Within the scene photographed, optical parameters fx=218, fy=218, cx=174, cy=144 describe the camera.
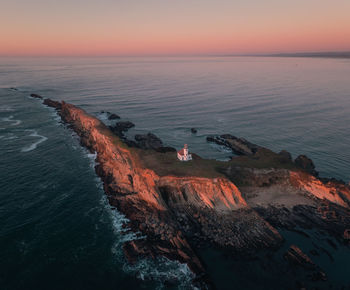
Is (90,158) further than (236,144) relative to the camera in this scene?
No

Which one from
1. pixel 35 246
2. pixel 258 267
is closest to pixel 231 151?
pixel 258 267

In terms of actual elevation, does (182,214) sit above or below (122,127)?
below

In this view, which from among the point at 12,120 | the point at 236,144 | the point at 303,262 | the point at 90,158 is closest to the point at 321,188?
the point at 303,262

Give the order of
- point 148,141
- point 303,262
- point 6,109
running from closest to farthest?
1. point 303,262
2. point 148,141
3. point 6,109

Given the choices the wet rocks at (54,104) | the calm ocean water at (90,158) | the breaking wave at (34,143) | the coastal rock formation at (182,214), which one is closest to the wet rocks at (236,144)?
the calm ocean water at (90,158)

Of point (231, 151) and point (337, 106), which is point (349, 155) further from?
point (337, 106)

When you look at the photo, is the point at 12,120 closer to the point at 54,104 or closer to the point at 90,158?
the point at 54,104

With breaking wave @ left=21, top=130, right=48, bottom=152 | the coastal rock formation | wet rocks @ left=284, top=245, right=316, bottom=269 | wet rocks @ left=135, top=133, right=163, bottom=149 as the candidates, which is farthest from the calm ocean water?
Answer: wet rocks @ left=284, top=245, right=316, bottom=269
